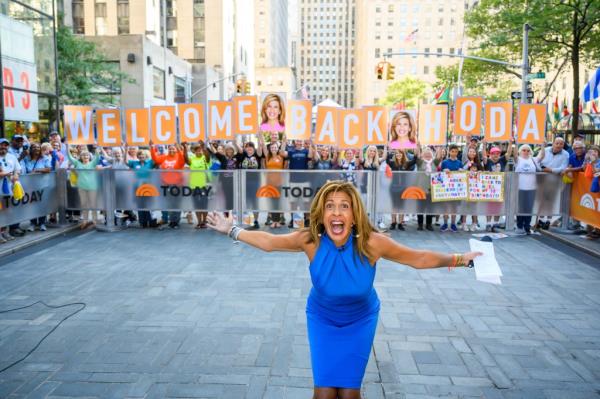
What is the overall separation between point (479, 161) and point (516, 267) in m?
3.91

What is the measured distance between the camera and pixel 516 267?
8.54 metres

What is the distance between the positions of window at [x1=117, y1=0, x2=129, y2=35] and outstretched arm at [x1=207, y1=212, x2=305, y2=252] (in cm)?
4862

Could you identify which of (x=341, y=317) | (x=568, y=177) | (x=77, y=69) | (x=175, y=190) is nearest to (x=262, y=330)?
(x=341, y=317)

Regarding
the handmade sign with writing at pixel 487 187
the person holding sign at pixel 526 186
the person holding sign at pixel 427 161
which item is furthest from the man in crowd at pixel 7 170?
the person holding sign at pixel 526 186

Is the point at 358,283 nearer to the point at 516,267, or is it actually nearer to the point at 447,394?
the point at 447,394

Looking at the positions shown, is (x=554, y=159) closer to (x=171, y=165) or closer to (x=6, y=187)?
(x=171, y=165)

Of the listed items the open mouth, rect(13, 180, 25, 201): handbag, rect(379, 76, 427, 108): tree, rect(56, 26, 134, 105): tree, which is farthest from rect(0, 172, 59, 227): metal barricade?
rect(379, 76, 427, 108): tree

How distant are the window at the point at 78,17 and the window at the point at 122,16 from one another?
11.4ft

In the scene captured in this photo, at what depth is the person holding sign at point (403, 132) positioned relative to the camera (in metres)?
11.3

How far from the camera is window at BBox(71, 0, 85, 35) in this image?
46688mm

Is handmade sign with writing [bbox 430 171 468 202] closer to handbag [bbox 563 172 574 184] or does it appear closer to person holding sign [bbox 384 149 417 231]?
person holding sign [bbox 384 149 417 231]

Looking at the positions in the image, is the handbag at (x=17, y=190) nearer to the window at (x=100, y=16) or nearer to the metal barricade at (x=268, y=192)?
the metal barricade at (x=268, y=192)

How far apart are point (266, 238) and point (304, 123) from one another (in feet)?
26.7

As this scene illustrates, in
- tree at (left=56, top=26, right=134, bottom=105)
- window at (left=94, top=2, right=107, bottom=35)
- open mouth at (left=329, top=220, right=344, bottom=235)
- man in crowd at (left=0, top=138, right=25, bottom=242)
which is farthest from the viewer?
window at (left=94, top=2, right=107, bottom=35)
